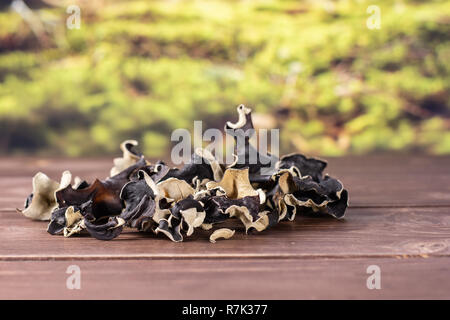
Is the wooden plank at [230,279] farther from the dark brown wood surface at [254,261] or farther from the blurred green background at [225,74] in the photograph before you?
the blurred green background at [225,74]

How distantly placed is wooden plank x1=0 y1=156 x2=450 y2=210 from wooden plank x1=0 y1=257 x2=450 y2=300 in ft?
0.97

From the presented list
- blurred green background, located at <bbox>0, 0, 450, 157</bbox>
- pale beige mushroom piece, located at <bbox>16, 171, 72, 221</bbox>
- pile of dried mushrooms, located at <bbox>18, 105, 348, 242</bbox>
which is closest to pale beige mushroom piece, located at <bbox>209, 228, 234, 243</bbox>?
pile of dried mushrooms, located at <bbox>18, 105, 348, 242</bbox>

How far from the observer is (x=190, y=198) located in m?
0.59

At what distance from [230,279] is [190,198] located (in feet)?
0.43

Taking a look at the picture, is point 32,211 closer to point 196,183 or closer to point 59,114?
point 196,183

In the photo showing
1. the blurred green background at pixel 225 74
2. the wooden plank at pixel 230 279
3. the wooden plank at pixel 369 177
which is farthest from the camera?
the blurred green background at pixel 225 74

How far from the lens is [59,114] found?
78.9 inches

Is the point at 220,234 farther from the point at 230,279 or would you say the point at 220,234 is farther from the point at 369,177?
the point at 369,177

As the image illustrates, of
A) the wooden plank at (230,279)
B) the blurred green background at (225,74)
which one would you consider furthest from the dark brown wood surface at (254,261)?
the blurred green background at (225,74)

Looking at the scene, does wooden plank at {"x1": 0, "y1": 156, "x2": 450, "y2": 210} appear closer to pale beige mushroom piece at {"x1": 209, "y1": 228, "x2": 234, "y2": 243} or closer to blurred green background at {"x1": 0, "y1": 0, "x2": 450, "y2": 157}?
pale beige mushroom piece at {"x1": 209, "y1": 228, "x2": 234, "y2": 243}

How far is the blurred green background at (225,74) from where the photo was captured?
2.01 m

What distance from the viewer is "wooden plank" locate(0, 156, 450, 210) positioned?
0.84 m

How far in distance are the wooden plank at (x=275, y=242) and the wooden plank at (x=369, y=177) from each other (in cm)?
13

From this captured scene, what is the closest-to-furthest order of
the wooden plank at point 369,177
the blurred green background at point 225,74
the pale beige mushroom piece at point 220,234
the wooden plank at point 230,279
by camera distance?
the wooden plank at point 230,279
the pale beige mushroom piece at point 220,234
the wooden plank at point 369,177
the blurred green background at point 225,74
